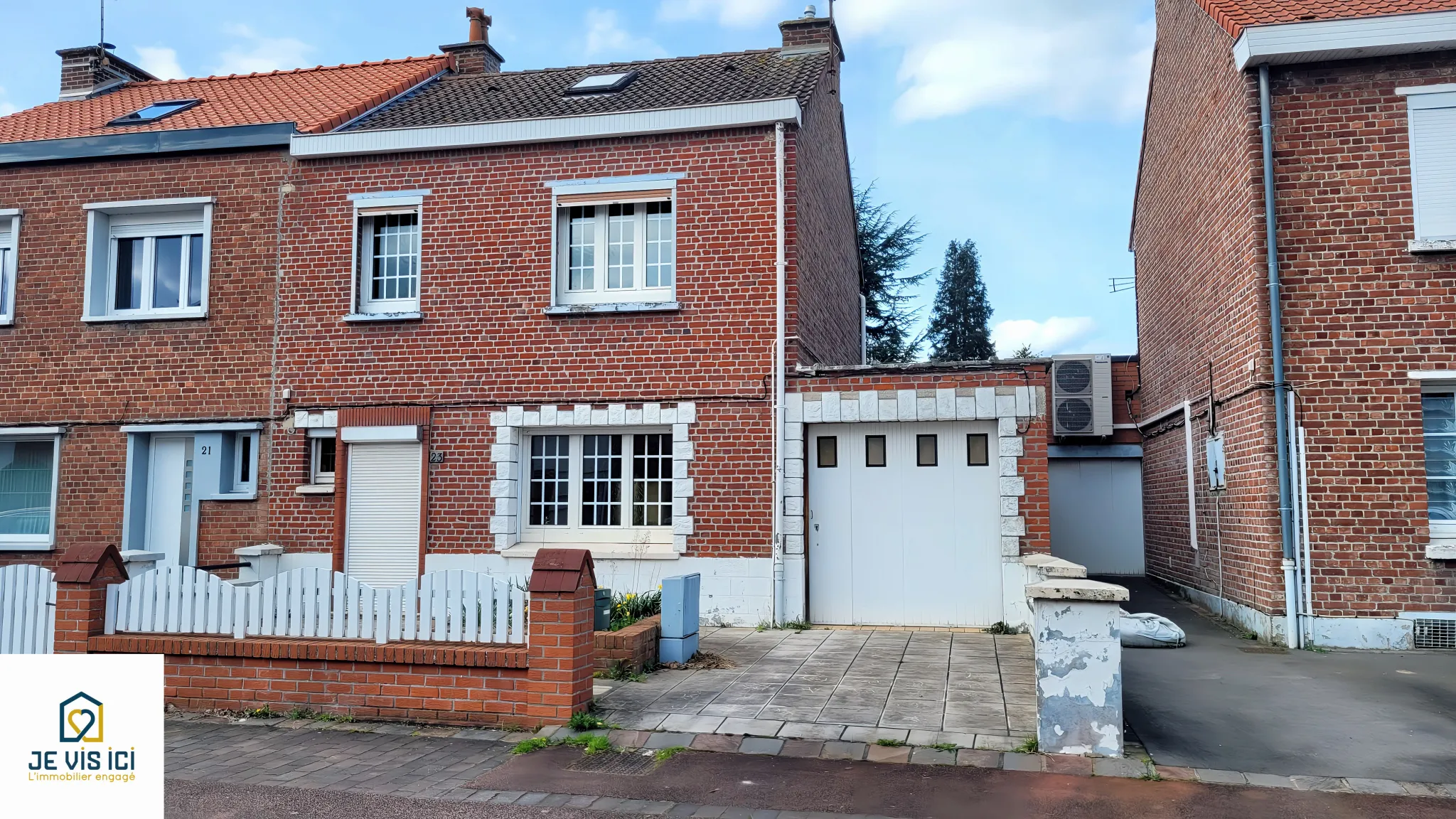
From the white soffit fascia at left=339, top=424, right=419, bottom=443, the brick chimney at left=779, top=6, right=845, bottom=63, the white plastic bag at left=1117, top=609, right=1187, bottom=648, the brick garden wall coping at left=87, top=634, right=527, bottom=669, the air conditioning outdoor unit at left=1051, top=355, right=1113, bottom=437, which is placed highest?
the brick chimney at left=779, top=6, right=845, bottom=63

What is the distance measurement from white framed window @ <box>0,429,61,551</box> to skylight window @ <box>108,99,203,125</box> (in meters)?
4.43

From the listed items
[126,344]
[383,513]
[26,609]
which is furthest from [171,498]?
[26,609]

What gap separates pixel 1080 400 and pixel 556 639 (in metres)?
12.9

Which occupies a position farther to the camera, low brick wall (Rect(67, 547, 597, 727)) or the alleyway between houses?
low brick wall (Rect(67, 547, 597, 727))

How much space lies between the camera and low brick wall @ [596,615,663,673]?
839 centimetres

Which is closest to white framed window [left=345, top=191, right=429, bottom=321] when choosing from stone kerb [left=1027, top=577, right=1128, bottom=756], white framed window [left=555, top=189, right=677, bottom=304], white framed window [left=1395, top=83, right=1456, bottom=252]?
white framed window [left=555, top=189, right=677, bottom=304]

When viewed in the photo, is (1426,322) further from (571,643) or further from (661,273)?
(571,643)

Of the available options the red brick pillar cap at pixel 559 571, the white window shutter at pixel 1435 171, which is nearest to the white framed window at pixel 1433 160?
the white window shutter at pixel 1435 171

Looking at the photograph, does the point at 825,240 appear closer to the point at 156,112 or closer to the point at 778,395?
the point at 778,395

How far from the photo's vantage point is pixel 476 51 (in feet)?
53.5

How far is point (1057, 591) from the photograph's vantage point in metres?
6.38

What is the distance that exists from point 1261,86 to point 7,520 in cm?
1585

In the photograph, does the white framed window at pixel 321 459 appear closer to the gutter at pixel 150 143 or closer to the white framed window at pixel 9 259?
the gutter at pixel 150 143

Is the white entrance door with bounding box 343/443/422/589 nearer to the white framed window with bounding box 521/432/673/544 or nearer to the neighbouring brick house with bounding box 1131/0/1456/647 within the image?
the white framed window with bounding box 521/432/673/544
